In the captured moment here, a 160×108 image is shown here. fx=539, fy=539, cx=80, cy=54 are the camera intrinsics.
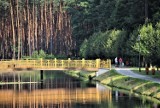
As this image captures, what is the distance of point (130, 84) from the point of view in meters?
63.2

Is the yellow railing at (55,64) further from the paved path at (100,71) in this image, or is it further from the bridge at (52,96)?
the bridge at (52,96)

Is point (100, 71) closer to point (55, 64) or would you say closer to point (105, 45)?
point (55, 64)

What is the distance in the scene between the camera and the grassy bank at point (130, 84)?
53.8m

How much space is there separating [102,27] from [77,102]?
72082mm

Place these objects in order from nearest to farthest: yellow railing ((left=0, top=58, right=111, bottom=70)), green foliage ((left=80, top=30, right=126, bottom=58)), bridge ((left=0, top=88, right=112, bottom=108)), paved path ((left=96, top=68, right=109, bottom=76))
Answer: bridge ((left=0, top=88, right=112, bottom=108)), paved path ((left=96, top=68, right=109, bottom=76)), yellow railing ((left=0, top=58, right=111, bottom=70)), green foliage ((left=80, top=30, right=126, bottom=58))

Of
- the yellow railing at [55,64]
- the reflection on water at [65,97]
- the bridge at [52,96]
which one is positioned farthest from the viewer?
the yellow railing at [55,64]

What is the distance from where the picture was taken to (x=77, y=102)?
5256 centimetres

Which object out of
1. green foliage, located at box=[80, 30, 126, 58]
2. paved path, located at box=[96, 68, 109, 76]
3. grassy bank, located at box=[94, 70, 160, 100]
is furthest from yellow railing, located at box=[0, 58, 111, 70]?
green foliage, located at box=[80, 30, 126, 58]

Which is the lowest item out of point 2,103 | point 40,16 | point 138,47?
point 2,103

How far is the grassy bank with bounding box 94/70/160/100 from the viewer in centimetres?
5383

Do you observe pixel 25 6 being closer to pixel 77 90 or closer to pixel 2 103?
pixel 77 90

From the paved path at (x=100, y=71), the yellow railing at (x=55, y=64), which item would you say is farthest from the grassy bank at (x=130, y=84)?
the yellow railing at (x=55, y=64)

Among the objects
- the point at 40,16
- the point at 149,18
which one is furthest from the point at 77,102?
the point at 40,16

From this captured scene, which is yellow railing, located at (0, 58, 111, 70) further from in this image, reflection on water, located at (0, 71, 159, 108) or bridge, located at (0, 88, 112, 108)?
bridge, located at (0, 88, 112, 108)
